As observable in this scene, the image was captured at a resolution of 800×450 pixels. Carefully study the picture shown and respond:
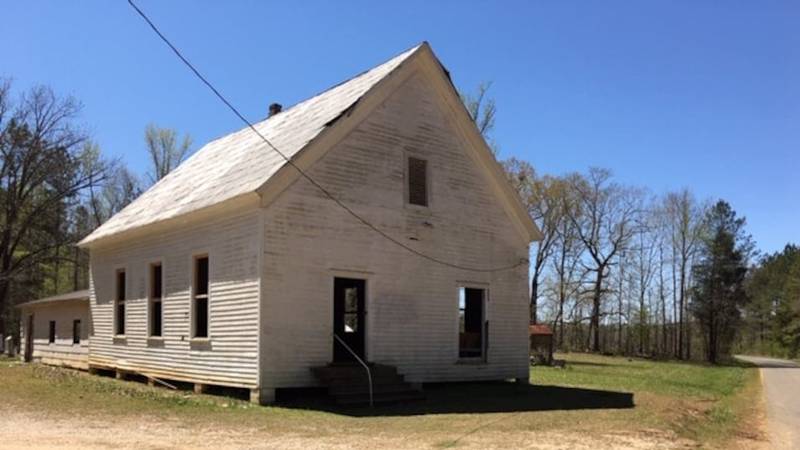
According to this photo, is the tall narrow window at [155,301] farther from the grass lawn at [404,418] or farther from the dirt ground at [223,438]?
the dirt ground at [223,438]

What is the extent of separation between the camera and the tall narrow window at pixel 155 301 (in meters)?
20.0

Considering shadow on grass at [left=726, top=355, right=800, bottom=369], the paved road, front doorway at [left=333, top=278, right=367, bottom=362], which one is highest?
front doorway at [left=333, top=278, right=367, bottom=362]

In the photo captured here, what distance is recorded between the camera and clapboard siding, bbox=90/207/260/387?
51.7 ft

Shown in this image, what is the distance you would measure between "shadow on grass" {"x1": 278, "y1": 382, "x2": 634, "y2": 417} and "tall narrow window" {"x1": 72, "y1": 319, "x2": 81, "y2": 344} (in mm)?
13938

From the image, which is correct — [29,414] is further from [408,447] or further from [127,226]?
[127,226]

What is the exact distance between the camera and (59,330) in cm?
2798

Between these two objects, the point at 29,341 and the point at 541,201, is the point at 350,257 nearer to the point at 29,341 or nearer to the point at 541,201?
the point at 29,341

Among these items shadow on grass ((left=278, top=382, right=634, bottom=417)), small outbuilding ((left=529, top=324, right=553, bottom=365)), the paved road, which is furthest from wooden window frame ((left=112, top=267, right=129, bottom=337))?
small outbuilding ((left=529, top=324, right=553, bottom=365))

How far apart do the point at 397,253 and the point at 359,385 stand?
3790 millimetres

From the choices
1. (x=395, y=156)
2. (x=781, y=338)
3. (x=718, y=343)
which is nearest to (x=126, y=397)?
(x=395, y=156)

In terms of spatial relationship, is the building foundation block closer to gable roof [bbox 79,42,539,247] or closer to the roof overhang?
gable roof [bbox 79,42,539,247]

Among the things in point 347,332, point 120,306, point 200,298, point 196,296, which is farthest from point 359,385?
point 120,306

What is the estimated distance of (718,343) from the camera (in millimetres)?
64750

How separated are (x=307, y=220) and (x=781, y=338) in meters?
78.6
